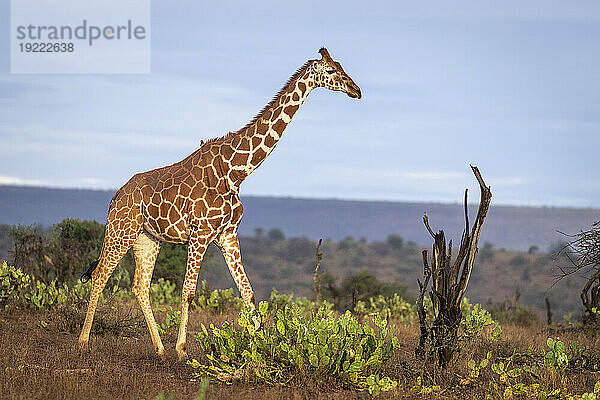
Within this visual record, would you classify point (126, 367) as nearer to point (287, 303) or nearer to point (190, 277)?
point (190, 277)

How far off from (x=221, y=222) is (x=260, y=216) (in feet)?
290

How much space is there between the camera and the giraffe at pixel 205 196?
9109mm


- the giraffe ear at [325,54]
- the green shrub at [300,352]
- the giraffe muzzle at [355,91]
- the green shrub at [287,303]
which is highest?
the giraffe ear at [325,54]

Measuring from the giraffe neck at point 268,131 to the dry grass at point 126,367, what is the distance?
2584 millimetres

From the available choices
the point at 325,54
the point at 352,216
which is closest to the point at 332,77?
the point at 325,54

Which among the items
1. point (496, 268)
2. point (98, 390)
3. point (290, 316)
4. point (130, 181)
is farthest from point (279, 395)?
point (496, 268)

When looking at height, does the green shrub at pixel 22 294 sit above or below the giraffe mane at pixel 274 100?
below

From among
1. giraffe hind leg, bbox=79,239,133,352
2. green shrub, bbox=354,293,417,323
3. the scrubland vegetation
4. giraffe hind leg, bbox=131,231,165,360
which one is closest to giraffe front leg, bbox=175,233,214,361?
the scrubland vegetation

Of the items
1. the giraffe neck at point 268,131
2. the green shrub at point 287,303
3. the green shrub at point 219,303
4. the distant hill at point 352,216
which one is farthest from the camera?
the distant hill at point 352,216

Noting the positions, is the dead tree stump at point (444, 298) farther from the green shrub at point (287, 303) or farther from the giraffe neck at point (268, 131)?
the green shrub at point (287, 303)

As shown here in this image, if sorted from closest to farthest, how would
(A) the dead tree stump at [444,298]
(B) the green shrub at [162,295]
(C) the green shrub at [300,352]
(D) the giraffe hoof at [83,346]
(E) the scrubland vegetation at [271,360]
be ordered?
(E) the scrubland vegetation at [271,360] → (C) the green shrub at [300,352] → (A) the dead tree stump at [444,298] → (D) the giraffe hoof at [83,346] → (B) the green shrub at [162,295]

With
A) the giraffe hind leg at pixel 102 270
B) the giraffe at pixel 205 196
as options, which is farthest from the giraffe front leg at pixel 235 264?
the giraffe hind leg at pixel 102 270

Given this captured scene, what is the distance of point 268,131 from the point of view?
30.7 ft

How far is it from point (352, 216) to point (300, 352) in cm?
8633
